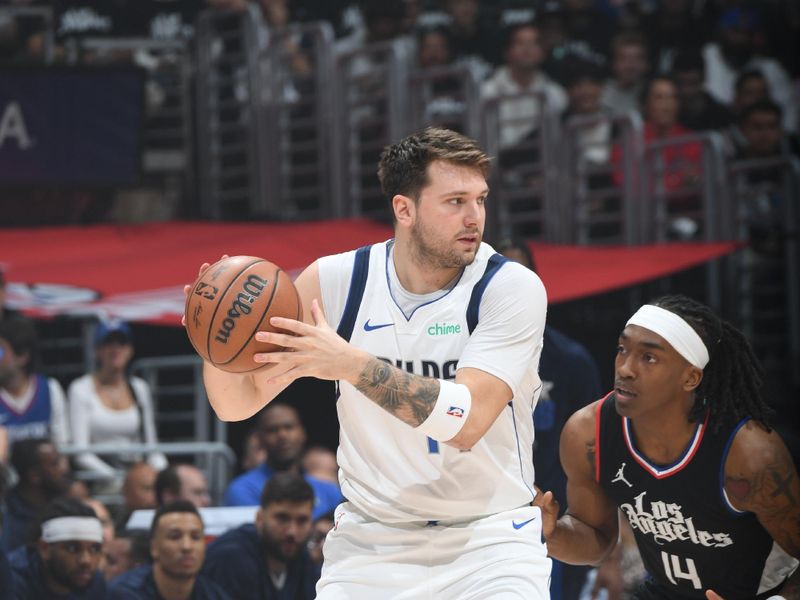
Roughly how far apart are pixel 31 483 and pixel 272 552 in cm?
147

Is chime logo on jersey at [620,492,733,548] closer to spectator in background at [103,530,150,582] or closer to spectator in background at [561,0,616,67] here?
spectator in background at [103,530,150,582]

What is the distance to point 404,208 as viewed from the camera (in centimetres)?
402

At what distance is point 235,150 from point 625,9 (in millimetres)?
3836

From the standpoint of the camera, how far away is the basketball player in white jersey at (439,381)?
3.76m

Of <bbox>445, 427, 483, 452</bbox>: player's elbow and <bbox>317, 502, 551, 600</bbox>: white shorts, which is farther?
<bbox>317, 502, 551, 600</bbox>: white shorts

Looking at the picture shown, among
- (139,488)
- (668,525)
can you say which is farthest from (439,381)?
(139,488)

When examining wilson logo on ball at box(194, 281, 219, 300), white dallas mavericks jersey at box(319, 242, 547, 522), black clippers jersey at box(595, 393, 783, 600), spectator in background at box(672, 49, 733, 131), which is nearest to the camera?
wilson logo on ball at box(194, 281, 219, 300)

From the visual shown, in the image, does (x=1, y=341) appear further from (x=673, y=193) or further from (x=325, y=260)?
(x=673, y=193)

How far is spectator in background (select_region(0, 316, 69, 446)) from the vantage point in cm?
734

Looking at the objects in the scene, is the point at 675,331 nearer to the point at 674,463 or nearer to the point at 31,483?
the point at 674,463

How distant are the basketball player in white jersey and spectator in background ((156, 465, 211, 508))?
118 inches

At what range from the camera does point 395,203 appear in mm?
4043

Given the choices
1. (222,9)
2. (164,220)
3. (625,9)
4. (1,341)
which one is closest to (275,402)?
(1,341)

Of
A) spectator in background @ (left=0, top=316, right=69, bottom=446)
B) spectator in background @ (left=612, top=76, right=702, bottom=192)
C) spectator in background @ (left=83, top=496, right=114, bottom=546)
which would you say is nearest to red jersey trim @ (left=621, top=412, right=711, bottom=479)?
spectator in background @ (left=83, top=496, right=114, bottom=546)
